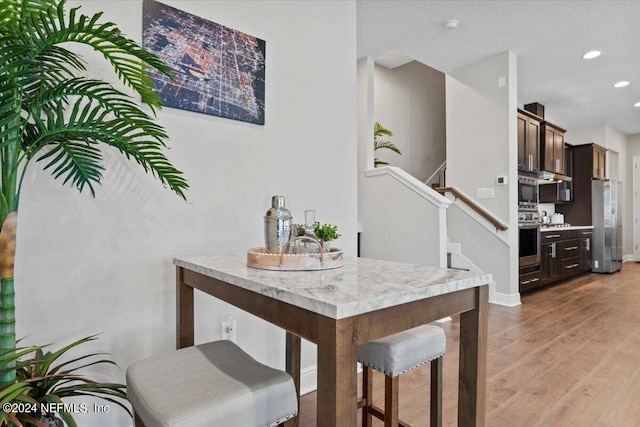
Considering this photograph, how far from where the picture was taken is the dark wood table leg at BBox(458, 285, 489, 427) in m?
1.05

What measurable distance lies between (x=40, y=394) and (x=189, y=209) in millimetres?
916

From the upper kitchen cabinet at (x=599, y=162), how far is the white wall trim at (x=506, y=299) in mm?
4005

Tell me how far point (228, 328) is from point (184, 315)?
472 mm

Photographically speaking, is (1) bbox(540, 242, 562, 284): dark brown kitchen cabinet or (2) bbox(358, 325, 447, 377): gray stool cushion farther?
(1) bbox(540, 242, 562, 284): dark brown kitchen cabinet

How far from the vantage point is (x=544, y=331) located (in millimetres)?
3201

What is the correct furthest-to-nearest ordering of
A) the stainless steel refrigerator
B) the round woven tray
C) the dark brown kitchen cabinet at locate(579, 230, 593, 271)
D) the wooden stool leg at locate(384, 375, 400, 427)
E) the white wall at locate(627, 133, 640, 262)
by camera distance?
the white wall at locate(627, 133, 640, 262), the stainless steel refrigerator, the dark brown kitchen cabinet at locate(579, 230, 593, 271), the wooden stool leg at locate(384, 375, 400, 427), the round woven tray

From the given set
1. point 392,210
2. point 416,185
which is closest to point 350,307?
point 416,185

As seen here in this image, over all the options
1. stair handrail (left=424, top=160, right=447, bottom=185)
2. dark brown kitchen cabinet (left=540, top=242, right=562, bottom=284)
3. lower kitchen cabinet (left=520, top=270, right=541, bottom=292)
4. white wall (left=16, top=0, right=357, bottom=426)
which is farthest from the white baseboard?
white wall (left=16, top=0, right=357, bottom=426)

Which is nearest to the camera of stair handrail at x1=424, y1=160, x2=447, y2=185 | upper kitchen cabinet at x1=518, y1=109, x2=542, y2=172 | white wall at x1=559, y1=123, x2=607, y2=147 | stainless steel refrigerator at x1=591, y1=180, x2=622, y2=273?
upper kitchen cabinet at x1=518, y1=109, x2=542, y2=172

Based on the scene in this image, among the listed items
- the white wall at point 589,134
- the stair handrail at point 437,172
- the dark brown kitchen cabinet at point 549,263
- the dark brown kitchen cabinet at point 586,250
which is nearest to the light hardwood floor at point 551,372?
the dark brown kitchen cabinet at point 549,263

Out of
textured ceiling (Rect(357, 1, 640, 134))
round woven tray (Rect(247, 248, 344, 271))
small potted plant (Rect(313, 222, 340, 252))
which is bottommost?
round woven tray (Rect(247, 248, 344, 271))

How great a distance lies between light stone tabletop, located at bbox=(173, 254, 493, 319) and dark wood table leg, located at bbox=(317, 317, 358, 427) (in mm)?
36

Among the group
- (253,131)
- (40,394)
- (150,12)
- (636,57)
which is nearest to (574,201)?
(636,57)

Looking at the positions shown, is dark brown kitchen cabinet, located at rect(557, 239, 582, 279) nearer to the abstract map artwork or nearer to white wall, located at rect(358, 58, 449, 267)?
white wall, located at rect(358, 58, 449, 267)
